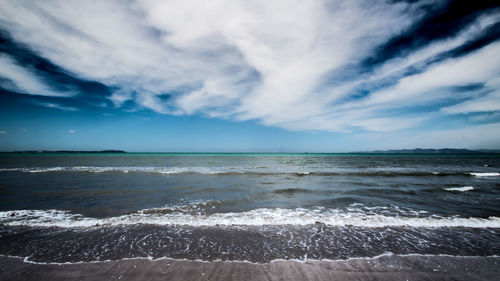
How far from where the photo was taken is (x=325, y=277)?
13.3 feet

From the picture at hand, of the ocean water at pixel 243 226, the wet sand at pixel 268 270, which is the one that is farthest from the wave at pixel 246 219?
the wet sand at pixel 268 270

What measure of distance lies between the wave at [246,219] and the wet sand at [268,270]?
245cm

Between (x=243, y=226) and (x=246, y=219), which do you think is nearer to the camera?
(x=243, y=226)

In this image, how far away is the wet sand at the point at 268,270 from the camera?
4027mm

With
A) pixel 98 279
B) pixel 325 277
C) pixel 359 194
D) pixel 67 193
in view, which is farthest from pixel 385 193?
pixel 67 193

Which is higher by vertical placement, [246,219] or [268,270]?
[268,270]

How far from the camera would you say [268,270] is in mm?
4242

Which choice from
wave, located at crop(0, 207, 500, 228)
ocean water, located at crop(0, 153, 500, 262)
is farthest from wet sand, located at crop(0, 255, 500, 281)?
wave, located at crop(0, 207, 500, 228)

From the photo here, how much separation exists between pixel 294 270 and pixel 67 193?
589 inches

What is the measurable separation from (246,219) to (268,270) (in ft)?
11.2

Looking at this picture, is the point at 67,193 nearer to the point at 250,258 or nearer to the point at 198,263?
the point at 198,263

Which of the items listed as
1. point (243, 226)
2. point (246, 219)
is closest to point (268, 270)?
point (243, 226)

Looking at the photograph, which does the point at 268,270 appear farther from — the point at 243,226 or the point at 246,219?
the point at 246,219

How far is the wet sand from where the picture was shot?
4.03 meters
